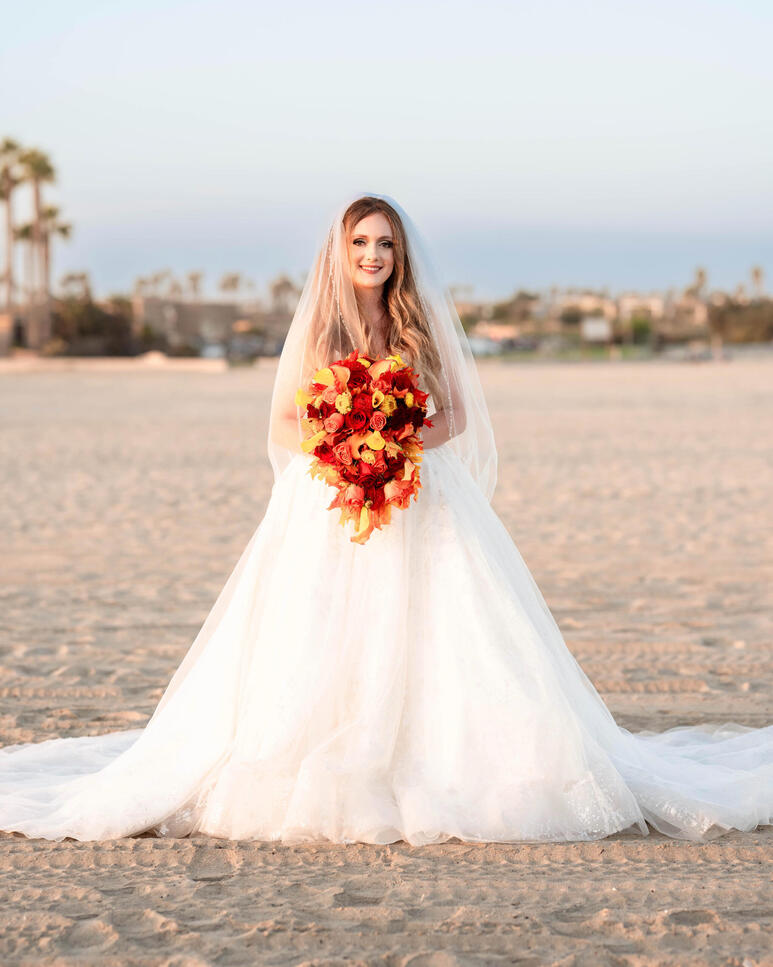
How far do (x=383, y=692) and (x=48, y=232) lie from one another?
254 feet

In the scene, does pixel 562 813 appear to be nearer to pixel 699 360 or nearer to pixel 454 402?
pixel 454 402

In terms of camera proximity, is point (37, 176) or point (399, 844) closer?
point (399, 844)

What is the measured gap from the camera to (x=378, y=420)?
3.67m

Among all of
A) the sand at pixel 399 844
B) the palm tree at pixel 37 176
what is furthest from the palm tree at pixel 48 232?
the sand at pixel 399 844

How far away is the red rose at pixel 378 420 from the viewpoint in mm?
3664

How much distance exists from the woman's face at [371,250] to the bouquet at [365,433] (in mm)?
311

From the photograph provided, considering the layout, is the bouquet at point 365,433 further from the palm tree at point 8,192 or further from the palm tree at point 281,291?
the palm tree at point 281,291

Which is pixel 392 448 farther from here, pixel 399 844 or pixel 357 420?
pixel 399 844

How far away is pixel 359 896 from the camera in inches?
127

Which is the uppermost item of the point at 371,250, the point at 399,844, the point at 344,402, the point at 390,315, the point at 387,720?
the point at 371,250

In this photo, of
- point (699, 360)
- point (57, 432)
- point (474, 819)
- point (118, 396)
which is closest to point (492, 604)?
point (474, 819)

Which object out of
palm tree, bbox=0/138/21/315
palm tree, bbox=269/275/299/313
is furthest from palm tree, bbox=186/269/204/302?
palm tree, bbox=0/138/21/315

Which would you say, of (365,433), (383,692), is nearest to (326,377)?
(365,433)

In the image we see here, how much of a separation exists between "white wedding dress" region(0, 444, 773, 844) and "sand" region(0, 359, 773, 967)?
0.34 feet
